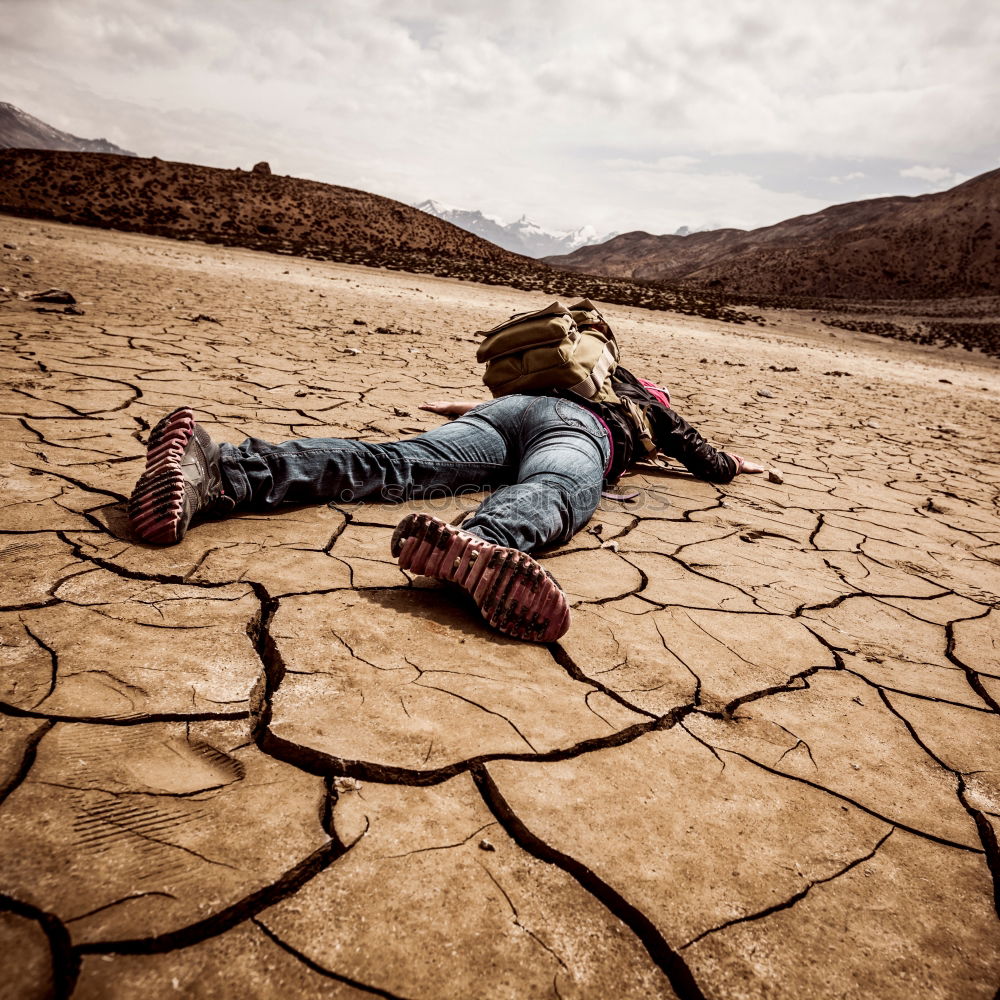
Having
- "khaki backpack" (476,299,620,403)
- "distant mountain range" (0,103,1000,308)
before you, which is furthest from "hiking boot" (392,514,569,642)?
"distant mountain range" (0,103,1000,308)

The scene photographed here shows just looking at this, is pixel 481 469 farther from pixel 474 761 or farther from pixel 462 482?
pixel 474 761

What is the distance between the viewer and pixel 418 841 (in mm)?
748

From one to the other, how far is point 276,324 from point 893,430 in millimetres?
4592

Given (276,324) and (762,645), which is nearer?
(762,645)

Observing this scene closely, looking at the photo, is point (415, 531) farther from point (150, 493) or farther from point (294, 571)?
point (150, 493)

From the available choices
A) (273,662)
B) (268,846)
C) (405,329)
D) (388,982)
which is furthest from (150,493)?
(405,329)

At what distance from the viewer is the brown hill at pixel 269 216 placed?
14.1 metres

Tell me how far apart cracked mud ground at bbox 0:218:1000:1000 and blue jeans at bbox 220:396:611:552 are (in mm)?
90

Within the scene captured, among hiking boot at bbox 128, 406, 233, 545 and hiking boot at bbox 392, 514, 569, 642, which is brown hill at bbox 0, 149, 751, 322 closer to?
hiking boot at bbox 128, 406, 233, 545

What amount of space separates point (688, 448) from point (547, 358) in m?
0.76

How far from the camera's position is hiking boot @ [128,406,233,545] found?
1302 mm

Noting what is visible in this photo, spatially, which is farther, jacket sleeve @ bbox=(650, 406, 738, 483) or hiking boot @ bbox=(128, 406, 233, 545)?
jacket sleeve @ bbox=(650, 406, 738, 483)

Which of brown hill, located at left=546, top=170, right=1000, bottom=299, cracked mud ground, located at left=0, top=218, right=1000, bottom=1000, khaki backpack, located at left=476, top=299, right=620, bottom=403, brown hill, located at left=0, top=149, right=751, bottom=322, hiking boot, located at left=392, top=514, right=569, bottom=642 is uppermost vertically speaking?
brown hill, located at left=546, top=170, right=1000, bottom=299

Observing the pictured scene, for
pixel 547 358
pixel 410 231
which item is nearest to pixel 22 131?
pixel 410 231
